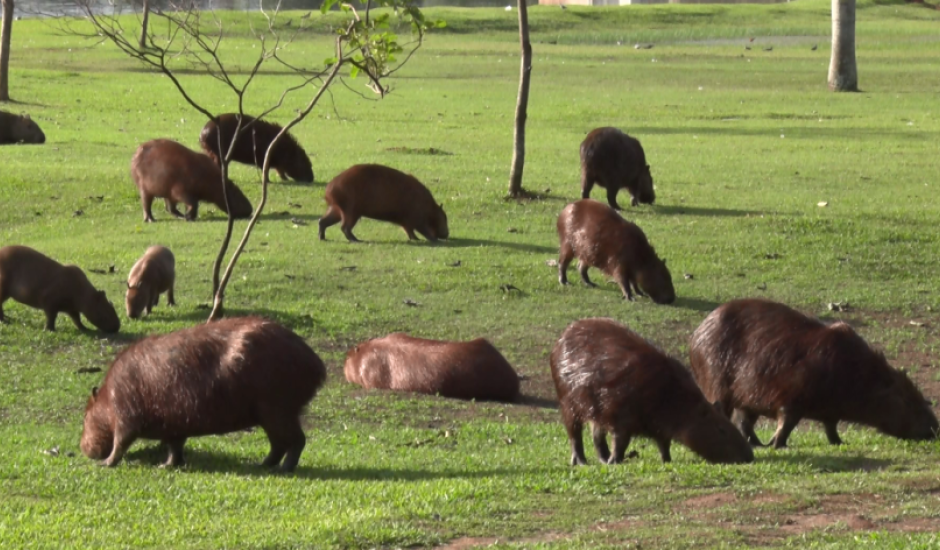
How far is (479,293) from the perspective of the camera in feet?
38.5

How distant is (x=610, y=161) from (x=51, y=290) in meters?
6.86

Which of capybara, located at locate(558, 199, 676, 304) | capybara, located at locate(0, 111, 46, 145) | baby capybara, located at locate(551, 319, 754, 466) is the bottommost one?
capybara, located at locate(0, 111, 46, 145)

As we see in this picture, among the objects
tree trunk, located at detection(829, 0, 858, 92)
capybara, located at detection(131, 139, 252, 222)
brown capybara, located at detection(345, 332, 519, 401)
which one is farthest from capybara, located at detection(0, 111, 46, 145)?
tree trunk, located at detection(829, 0, 858, 92)

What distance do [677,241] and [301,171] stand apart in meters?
5.30

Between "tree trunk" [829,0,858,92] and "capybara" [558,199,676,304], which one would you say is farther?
"tree trunk" [829,0,858,92]

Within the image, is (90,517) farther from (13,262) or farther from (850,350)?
(13,262)

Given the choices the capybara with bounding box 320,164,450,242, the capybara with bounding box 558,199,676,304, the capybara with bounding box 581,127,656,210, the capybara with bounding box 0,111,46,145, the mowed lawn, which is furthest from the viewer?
the capybara with bounding box 0,111,46,145

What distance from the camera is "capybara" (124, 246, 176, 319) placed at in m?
10.4

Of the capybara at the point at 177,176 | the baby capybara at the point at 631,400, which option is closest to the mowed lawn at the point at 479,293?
the baby capybara at the point at 631,400

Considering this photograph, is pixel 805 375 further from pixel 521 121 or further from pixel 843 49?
pixel 843 49

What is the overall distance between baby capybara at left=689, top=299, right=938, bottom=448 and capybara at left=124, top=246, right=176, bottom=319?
4939 millimetres

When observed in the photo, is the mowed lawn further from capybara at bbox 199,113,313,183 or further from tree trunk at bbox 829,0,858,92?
tree trunk at bbox 829,0,858,92

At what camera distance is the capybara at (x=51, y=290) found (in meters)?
9.95

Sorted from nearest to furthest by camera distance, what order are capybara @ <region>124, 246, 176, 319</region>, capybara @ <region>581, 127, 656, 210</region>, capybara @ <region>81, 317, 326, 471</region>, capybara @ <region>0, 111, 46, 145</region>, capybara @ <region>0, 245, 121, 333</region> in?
capybara @ <region>81, 317, 326, 471</region>
capybara @ <region>0, 245, 121, 333</region>
capybara @ <region>124, 246, 176, 319</region>
capybara @ <region>581, 127, 656, 210</region>
capybara @ <region>0, 111, 46, 145</region>
